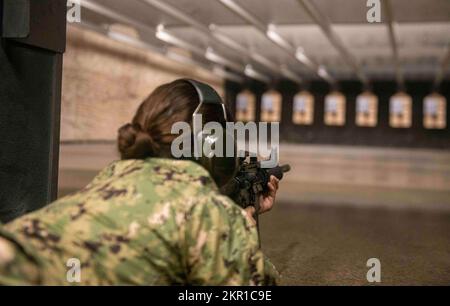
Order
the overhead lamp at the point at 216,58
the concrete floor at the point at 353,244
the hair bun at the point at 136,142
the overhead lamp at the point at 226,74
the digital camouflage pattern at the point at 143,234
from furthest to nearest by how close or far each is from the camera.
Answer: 1. the overhead lamp at the point at 226,74
2. the overhead lamp at the point at 216,58
3. the concrete floor at the point at 353,244
4. the hair bun at the point at 136,142
5. the digital camouflage pattern at the point at 143,234

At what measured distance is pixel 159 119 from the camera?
121 centimetres

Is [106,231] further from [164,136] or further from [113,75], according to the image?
[113,75]

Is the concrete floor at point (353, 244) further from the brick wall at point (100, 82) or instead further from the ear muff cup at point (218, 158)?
the brick wall at point (100, 82)

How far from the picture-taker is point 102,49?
49.7 ft

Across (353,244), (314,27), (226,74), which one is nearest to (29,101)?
(353,244)

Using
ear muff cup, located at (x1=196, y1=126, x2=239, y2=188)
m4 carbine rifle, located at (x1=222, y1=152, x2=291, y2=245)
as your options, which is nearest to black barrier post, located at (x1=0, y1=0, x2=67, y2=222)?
m4 carbine rifle, located at (x1=222, y1=152, x2=291, y2=245)

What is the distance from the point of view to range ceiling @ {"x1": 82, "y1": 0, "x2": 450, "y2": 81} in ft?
34.9

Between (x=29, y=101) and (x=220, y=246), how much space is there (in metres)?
1.51

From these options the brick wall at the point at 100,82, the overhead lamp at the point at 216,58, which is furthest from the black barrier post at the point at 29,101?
the overhead lamp at the point at 216,58

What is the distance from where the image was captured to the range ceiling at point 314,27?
34.9 feet

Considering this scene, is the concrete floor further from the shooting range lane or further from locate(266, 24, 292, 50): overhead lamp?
locate(266, 24, 292, 50): overhead lamp

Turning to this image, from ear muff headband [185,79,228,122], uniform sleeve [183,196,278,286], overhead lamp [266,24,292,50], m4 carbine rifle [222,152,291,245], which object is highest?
overhead lamp [266,24,292,50]

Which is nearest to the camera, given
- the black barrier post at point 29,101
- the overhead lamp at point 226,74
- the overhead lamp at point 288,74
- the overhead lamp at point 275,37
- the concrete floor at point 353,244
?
the black barrier post at point 29,101

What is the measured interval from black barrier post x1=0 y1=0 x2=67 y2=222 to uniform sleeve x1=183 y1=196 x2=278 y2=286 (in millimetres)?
1358
